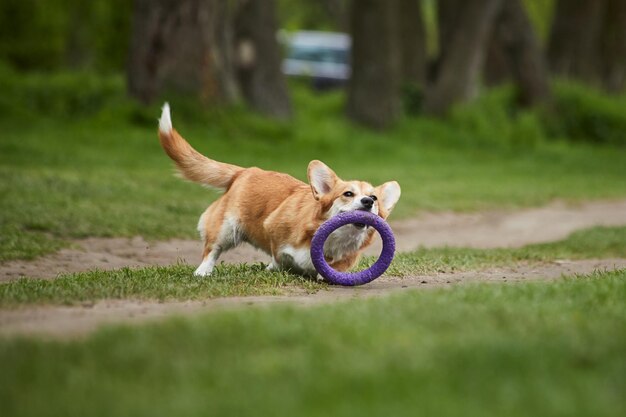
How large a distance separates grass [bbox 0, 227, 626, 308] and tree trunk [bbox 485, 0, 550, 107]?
1281 cm

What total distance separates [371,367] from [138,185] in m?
9.05

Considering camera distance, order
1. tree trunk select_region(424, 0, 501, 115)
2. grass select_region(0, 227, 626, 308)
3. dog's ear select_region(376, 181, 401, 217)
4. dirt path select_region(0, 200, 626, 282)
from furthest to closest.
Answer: tree trunk select_region(424, 0, 501, 115) → dirt path select_region(0, 200, 626, 282) → dog's ear select_region(376, 181, 401, 217) → grass select_region(0, 227, 626, 308)

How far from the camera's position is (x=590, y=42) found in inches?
1010

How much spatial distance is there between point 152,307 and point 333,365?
1902 millimetres

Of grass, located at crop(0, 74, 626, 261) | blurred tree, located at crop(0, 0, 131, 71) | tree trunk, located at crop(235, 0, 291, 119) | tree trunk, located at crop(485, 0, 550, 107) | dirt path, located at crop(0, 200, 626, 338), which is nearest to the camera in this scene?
dirt path, located at crop(0, 200, 626, 338)

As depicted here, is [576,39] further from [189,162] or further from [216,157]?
[189,162]

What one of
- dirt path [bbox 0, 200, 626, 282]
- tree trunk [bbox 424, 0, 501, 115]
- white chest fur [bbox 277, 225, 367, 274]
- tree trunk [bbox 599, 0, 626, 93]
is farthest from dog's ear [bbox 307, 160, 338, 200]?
tree trunk [bbox 599, 0, 626, 93]

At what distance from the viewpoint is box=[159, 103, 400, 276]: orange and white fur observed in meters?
7.38

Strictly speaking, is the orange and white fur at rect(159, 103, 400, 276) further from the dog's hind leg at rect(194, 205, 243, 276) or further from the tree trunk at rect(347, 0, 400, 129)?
the tree trunk at rect(347, 0, 400, 129)

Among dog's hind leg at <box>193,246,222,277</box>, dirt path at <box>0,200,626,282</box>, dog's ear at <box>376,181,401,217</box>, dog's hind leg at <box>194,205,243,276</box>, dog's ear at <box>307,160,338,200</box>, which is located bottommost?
dirt path at <box>0,200,626,282</box>

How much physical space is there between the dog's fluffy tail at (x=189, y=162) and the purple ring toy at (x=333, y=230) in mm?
1430

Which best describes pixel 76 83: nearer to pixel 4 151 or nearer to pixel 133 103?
pixel 133 103

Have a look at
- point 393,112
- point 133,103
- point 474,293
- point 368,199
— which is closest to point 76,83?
point 133,103

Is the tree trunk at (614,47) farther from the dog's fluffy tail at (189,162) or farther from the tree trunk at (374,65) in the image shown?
the dog's fluffy tail at (189,162)
